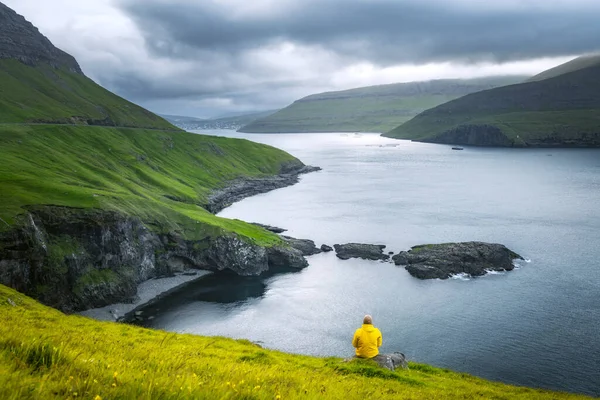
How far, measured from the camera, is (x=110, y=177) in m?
116

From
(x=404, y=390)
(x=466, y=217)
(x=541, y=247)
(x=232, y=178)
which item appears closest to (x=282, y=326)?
(x=404, y=390)

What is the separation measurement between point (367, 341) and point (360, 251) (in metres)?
77.7

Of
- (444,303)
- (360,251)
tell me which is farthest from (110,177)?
(444,303)

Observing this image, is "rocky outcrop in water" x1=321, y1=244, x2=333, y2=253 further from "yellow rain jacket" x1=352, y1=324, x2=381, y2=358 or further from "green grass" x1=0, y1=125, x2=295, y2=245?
"yellow rain jacket" x1=352, y1=324, x2=381, y2=358

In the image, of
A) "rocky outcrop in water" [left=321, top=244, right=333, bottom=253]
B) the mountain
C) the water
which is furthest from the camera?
"rocky outcrop in water" [left=321, top=244, right=333, bottom=253]

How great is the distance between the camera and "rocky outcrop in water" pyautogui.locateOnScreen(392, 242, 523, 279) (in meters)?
88.3

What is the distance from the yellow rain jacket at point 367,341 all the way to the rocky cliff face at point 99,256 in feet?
175

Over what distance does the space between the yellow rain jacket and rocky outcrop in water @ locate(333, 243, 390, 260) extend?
74.0 m

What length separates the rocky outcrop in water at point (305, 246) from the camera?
4100 inches

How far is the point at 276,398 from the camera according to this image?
888 centimetres

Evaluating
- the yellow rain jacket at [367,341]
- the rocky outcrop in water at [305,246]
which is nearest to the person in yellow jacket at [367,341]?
the yellow rain jacket at [367,341]

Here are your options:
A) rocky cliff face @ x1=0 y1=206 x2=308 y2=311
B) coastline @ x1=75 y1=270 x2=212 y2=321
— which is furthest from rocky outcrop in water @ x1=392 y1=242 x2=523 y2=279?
coastline @ x1=75 y1=270 x2=212 y2=321

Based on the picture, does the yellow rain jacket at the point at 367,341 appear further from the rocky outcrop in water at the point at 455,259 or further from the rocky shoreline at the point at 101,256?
the rocky outcrop in water at the point at 455,259

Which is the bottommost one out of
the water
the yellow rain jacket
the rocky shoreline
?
the water
